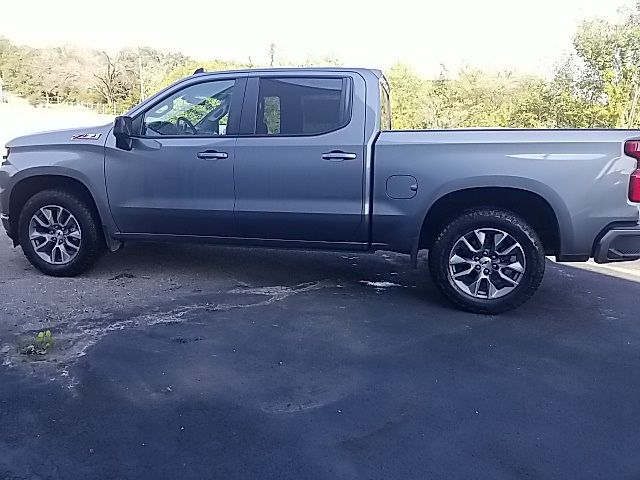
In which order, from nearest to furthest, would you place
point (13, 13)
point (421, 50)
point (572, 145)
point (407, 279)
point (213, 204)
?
point (572, 145)
point (213, 204)
point (407, 279)
point (421, 50)
point (13, 13)

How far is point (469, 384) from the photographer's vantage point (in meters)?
3.60

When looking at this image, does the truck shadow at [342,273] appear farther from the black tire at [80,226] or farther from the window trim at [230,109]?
the window trim at [230,109]

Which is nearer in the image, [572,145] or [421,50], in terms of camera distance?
[572,145]

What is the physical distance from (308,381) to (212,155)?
233 centimetres

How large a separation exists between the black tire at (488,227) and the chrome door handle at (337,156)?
0.94m

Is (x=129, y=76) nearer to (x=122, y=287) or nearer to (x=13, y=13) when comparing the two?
(x=13, y=13)

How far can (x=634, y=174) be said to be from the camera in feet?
14.4

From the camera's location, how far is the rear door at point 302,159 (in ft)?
16.1

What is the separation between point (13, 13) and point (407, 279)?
54.4 m

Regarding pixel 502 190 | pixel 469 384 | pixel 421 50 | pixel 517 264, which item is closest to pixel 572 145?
pixel 502 190

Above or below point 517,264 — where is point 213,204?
above

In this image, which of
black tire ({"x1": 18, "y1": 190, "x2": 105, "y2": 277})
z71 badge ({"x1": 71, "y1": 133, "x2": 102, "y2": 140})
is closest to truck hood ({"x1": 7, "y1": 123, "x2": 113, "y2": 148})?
z71 badge ({"x1": 71, "y1": 133, "x2": 102, "y2": 140})

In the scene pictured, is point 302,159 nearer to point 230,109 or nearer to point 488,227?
point 230,109

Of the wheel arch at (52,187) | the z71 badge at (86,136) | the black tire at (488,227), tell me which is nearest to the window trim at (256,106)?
the black tire at (488,227)
